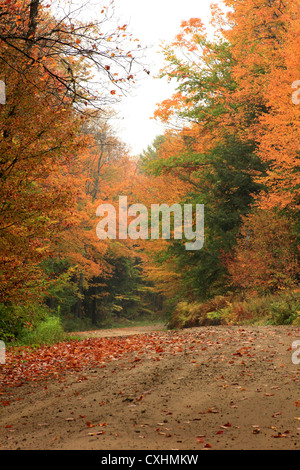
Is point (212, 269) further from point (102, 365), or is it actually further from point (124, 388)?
point (124, 388)

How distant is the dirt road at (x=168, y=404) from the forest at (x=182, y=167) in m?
2.27

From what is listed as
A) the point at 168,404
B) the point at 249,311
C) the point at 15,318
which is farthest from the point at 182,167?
the point at 168,404

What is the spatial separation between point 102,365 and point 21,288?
204cm

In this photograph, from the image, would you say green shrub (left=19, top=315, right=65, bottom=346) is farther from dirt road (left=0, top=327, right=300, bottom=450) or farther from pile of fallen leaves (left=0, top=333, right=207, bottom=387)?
dirt road (left=0, top=327, right=300, bottom=450)

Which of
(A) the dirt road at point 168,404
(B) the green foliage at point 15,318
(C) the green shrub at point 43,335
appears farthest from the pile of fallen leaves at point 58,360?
(C) the green shrub at point 43,335

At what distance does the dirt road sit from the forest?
227 centimetres

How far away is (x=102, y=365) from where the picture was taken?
8.20 m

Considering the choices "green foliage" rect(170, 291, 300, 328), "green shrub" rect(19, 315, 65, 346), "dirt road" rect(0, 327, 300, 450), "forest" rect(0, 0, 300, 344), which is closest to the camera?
"dirt road" rect(0, 327, 300, 450)

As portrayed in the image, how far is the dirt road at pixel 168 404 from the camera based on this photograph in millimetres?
4441

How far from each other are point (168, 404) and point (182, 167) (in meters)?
17.5

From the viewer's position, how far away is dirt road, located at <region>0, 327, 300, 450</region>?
444 centimetres

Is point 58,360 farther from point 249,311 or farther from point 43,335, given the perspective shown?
point 249,311

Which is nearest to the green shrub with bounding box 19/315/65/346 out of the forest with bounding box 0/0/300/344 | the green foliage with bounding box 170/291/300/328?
the forest with bounding box 0/0/300/344

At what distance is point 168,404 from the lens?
5.48 m
